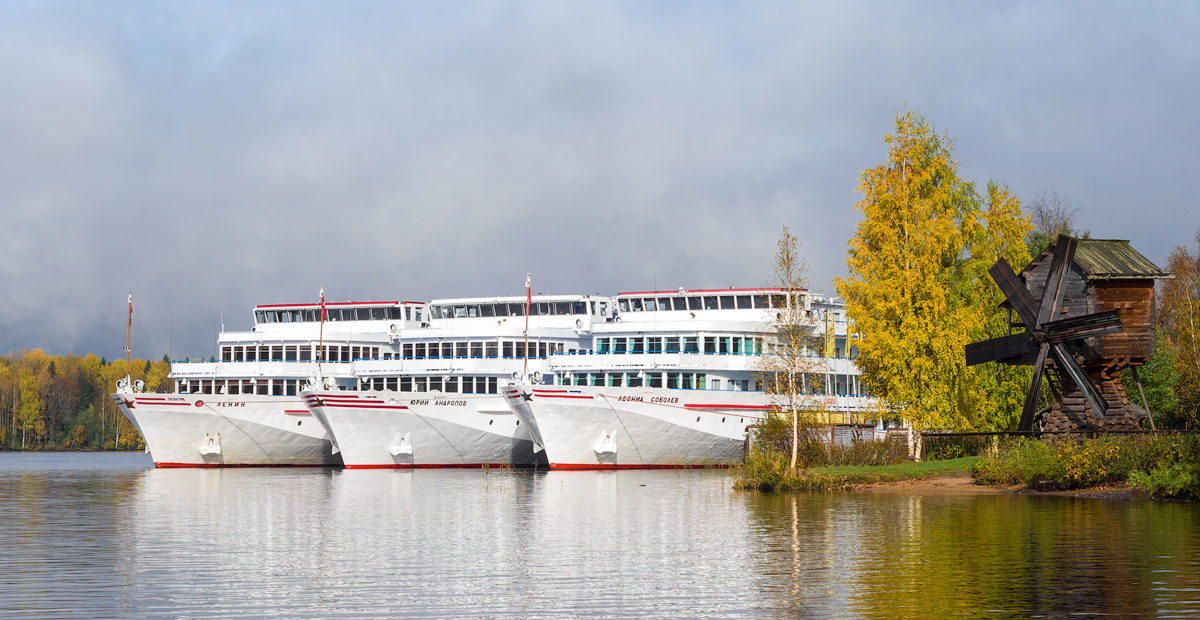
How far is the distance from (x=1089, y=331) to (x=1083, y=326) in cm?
23

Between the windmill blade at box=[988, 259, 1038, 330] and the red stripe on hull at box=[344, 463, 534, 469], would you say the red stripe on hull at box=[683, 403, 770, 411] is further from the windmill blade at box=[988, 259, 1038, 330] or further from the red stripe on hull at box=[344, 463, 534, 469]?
the windmill blade at box=[988, 259, 1038, 330]

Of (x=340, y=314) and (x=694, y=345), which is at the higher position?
(x=340, y=314)

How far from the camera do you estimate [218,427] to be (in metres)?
60.9

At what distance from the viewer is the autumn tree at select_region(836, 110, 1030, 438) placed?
40.5 m

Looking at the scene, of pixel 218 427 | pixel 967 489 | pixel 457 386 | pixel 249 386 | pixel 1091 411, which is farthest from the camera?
pixel 249 386

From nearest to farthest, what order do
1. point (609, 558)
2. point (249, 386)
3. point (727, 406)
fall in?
point (609, 558) < point (727, 406) < point (249, 386)

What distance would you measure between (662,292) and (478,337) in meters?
10.5

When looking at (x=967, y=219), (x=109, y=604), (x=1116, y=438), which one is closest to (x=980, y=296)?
(x=967, y=219)

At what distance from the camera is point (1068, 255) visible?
115 feet

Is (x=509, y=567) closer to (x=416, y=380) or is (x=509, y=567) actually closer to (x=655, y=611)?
(x=655, y=611)

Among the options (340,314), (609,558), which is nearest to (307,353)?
(340,314)

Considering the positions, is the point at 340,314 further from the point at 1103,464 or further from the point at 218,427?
the point at 1103,464

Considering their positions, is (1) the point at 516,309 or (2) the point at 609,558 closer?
(2) the point at 609,558

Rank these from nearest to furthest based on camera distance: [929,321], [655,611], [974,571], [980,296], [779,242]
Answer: [655,611] → [974,571] → [779,242] → [929,321] → [980,296]
